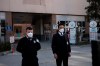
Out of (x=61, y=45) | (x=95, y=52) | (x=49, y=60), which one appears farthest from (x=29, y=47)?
(x=49, y=60)

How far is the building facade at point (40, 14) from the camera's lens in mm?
38125

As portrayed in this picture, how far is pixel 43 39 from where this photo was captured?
45250mm

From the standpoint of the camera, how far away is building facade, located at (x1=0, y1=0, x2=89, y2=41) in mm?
38125

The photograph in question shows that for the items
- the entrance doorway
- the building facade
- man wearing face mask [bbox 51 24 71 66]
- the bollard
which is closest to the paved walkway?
man wearing face mask [bbox 51 24 71 66]

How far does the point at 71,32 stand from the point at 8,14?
31.6 feet

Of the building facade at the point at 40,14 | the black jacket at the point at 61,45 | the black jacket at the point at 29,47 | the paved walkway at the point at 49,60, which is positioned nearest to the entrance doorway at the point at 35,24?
the building facade at the point at 40,14

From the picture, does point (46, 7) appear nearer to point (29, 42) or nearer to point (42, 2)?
point (42, 2)

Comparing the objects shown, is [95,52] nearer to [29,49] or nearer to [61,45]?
[29,49]

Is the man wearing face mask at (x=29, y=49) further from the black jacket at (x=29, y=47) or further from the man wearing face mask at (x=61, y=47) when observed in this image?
the man wearing face mask at (x=61, y=47)

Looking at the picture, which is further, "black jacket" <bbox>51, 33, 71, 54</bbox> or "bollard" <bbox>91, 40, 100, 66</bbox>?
"black jacket" <bbox>51, 33, 71, 54</bbox>

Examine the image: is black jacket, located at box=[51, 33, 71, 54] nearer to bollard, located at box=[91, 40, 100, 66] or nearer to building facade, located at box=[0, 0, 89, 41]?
bollard, located at box=[91, 40, 100, 66]

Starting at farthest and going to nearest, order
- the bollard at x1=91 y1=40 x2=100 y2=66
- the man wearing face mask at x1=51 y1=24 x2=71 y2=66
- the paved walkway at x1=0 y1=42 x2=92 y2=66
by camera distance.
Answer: the paved walkway at x1=0 y1=42 x2=92 y2=66 → the man wearing face mask at x1=51 y1=24 x2=71 y2=66 → the bollard at x1=91 y1=40 x2=100 y2=66

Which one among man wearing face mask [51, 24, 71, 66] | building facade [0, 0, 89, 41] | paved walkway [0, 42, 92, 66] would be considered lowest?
paved walkway [0, 42, 92, 66]

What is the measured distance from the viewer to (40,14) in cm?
4241
